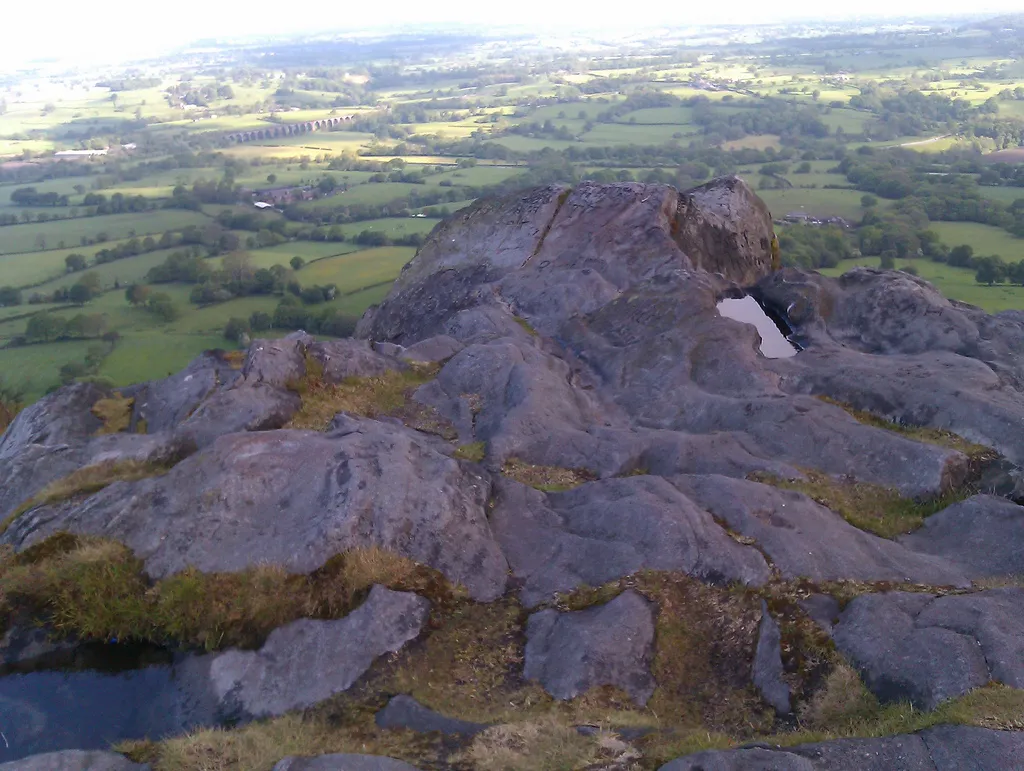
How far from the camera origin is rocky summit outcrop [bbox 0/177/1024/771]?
51.3 feet

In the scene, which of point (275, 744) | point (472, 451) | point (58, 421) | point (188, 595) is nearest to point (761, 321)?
point (472, 451)

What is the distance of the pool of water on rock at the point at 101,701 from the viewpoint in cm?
1555

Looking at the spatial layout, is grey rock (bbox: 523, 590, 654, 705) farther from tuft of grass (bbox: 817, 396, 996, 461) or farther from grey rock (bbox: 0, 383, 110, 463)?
grey rock (bbox: 0, 383, 110, 463)

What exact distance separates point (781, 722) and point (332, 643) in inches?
362

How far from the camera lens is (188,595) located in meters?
17.6

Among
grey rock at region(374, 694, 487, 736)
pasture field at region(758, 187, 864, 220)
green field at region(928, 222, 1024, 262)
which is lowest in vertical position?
green field at region(928, 222, 1024, 262)

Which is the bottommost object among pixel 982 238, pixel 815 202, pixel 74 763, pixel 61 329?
pixel 61 329

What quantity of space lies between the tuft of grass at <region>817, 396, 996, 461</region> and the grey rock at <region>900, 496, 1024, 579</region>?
3.13 meters

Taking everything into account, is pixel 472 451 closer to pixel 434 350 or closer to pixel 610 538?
pixel 610 538

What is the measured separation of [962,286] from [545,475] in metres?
68.2

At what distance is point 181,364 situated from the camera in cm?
6900

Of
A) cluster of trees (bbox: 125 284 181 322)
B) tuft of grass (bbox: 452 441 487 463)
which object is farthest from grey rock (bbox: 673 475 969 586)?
cluster of trees (bbox: 125 284 181 322)

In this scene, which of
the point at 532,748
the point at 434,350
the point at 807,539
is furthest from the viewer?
the point at 434,350

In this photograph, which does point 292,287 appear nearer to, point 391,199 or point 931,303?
point 391,199
